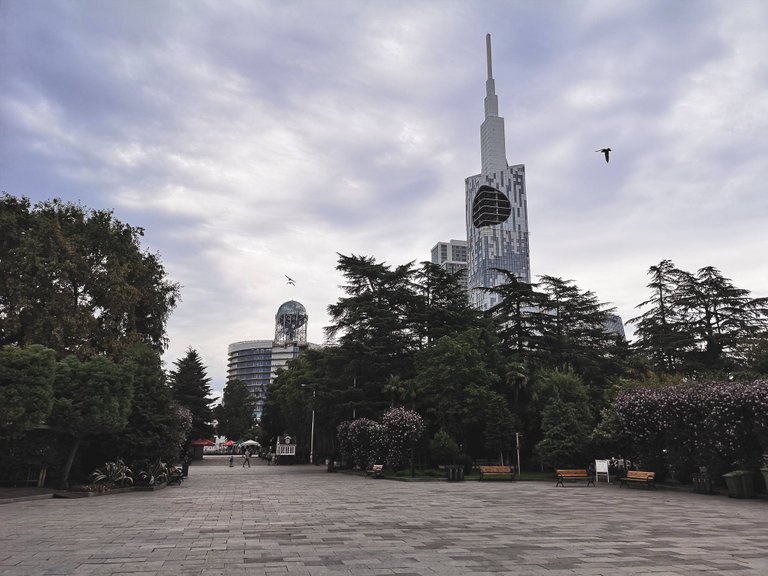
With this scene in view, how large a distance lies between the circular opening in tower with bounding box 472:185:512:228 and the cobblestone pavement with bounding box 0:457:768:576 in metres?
153

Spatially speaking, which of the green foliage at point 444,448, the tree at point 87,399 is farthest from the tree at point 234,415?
the tree at point 87,399

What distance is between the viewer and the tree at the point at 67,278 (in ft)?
85.8

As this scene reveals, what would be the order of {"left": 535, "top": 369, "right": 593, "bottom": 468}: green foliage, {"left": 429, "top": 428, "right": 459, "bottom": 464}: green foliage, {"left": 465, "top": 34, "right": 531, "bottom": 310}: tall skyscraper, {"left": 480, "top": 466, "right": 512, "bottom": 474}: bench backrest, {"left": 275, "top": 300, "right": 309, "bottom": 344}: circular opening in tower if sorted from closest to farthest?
{"left": 480, "top": 466, "right": 512, "bottom": 474}: bench backrest < {"left": 535, "top": 369, "right": 593, "bottom": 468}: green foliage < {"left": 429, "top": 428, "right": 459, "bottom": 464}: green foliage < {"left": 275, "top": 300, "right": 309, "bottom": 344}: circular opening in tower < {"left": 465, "top": 34, "right": 531, "bottom": 310}: tall skyscraper

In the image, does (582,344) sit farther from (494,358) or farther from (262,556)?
(262,556)

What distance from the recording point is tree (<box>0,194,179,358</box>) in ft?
85.8

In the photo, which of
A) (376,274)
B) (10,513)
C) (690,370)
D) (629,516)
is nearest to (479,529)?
(629,516)

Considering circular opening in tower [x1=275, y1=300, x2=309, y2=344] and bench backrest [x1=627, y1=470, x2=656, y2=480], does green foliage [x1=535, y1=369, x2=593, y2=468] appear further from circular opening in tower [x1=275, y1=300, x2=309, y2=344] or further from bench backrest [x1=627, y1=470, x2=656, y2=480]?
circular opening in tower [x1=275, y1=300, x2=309, y2=344]

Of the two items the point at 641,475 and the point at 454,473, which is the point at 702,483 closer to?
the point at 641,475

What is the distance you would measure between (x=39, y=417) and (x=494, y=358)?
1008 inches

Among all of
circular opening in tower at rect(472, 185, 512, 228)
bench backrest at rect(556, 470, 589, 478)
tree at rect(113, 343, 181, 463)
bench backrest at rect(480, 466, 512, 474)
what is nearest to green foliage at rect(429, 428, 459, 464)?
bench backrest at rect(480, 466, 512, 474)

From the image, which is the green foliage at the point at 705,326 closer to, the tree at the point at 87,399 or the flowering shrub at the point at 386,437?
the flowering shrub at the point at 386,437

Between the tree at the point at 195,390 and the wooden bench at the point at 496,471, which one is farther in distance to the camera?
the tree at the point at 195,390

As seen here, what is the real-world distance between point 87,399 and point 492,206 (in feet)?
515

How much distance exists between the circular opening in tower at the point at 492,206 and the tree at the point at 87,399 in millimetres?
153944
